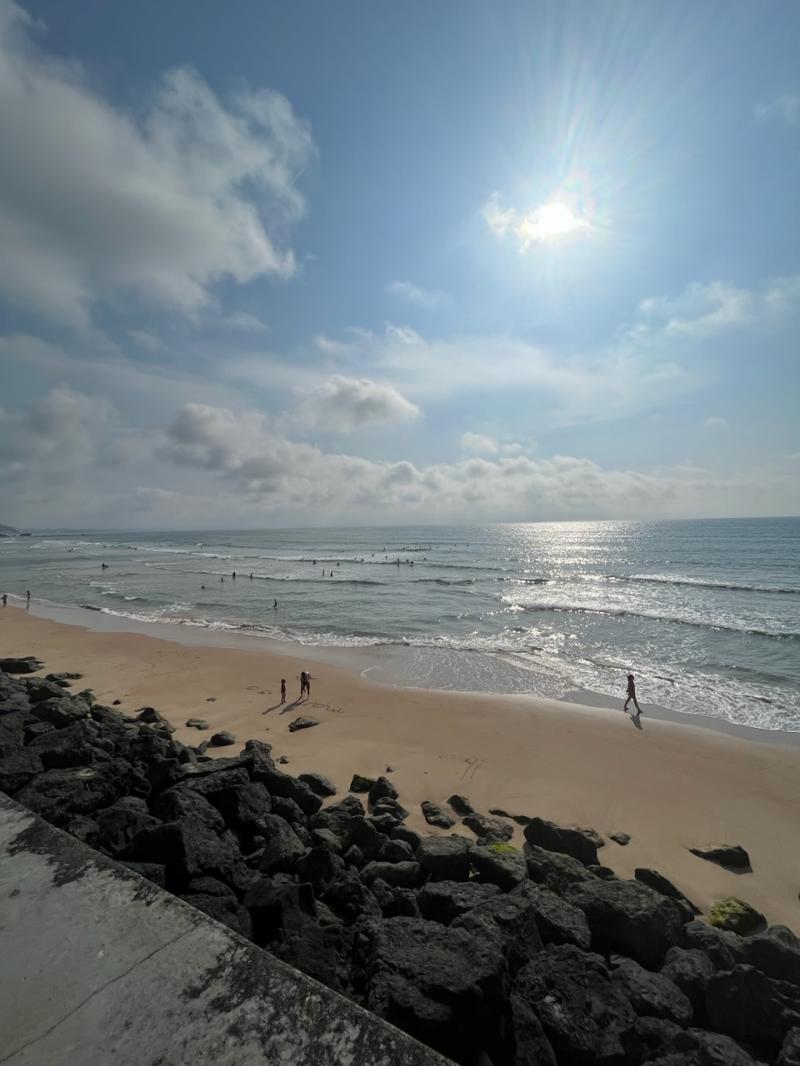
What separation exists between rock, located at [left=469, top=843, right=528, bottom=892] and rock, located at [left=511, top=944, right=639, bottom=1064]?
1.46 metres

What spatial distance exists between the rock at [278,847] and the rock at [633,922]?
3.19m

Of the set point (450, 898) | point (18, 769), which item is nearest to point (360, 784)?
point (450, 898)

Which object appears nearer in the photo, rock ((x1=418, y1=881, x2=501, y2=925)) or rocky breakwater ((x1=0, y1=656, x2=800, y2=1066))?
rocky breakwater ((x1=0, y1=656, x2=800, y2=1066))

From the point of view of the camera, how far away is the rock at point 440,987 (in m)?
3.40

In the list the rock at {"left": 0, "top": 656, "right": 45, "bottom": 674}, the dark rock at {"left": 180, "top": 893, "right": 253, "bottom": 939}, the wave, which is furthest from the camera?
the wave

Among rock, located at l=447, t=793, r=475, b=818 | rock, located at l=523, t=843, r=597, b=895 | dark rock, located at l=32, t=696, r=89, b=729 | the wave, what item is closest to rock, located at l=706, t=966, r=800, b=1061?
rock, located at l=523, t=843, r=597, b=895

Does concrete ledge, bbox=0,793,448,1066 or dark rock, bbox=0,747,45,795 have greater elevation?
concrete ledge, bbox=0,793,448,1066

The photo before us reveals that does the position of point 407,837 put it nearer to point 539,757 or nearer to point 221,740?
point 539,757

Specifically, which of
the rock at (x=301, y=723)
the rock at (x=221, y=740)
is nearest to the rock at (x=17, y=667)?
the rock at (x=221, y=740)

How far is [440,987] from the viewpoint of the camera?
362cm

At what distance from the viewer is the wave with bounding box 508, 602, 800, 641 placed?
25.4 m

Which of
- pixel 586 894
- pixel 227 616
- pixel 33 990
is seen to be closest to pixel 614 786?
Result: pixel 586 894

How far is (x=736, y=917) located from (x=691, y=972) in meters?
2.42

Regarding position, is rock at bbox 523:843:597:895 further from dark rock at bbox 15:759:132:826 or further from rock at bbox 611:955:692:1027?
dark rock at bbox 15:759:132:826
